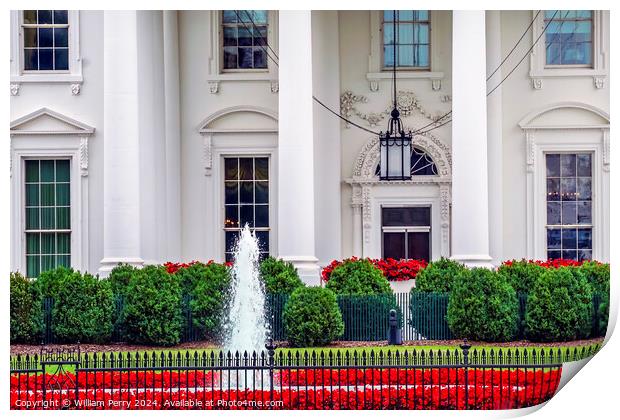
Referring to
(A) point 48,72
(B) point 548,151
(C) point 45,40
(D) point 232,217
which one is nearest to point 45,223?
(A) point 48,72

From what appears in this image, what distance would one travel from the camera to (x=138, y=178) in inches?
1148

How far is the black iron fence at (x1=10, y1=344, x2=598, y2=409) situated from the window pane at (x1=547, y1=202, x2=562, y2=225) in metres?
10.7

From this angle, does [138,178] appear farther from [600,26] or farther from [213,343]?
[600,26]

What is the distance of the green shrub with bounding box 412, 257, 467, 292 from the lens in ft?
92.2

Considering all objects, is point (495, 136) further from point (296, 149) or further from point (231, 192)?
point (296, 149)

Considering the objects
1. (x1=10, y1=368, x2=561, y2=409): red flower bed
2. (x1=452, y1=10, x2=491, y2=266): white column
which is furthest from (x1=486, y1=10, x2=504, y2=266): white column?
(x1=10, y1=368, x2=561, y2=409): red flower bed

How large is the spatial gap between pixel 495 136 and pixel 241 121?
5.01 metres

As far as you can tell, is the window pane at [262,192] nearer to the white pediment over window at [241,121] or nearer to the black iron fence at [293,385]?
the white pediment over window at [241,121]

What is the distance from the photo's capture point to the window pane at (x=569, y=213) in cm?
3266

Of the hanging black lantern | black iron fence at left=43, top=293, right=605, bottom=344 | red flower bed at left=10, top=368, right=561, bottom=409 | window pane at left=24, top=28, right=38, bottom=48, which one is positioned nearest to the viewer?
red flower bed at left=10, top=368, right=561, bottom=409

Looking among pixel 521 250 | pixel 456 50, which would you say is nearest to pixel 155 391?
pixel 456 50

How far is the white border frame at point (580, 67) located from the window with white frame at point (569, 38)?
0.32 ft

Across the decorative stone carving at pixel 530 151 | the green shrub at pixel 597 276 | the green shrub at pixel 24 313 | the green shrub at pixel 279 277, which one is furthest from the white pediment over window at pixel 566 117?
the green shrub at pixel 24 313

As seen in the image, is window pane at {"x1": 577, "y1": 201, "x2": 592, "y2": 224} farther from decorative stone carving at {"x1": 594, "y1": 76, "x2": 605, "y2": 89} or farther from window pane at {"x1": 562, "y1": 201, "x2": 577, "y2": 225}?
decorative stone carving at {"x1": 594, "y1": 76, "x2": 605, "y2": 89}
